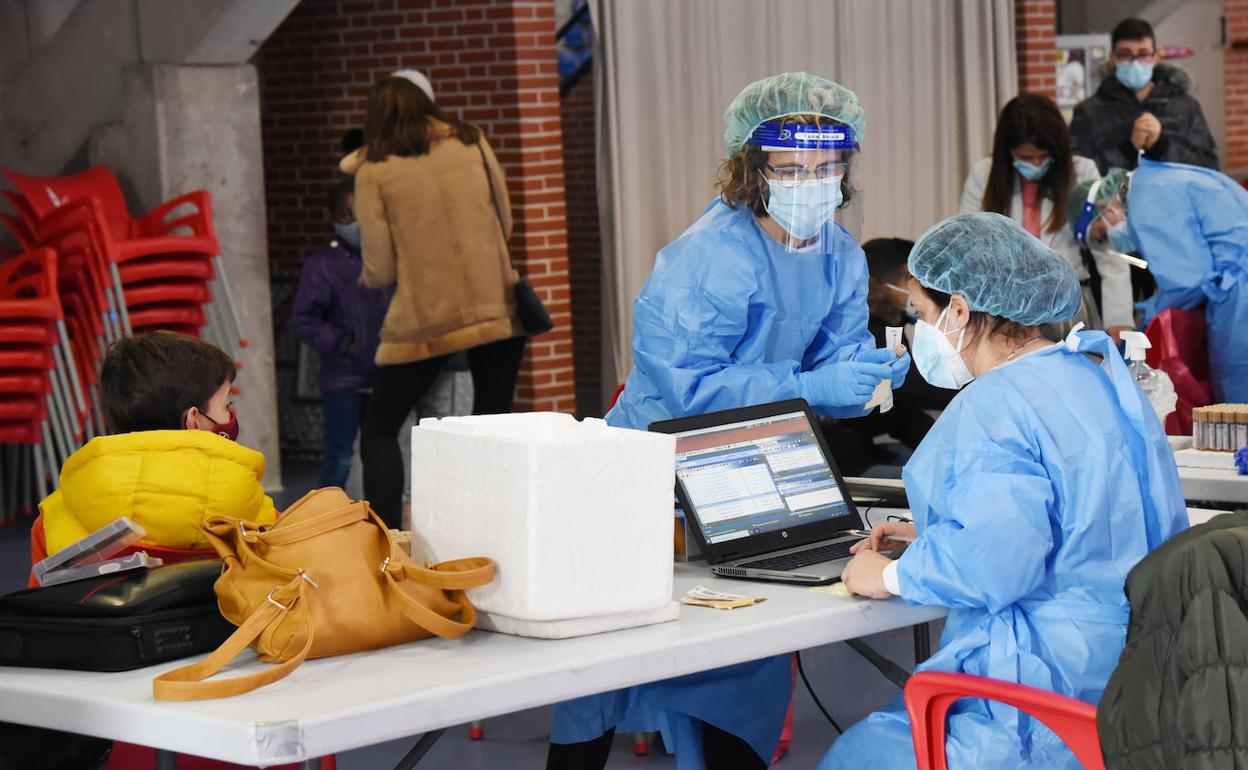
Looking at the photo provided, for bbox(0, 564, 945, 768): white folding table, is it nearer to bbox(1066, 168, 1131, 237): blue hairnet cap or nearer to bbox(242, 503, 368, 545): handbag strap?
bbox(242, 503, 368, 545): handbag strap

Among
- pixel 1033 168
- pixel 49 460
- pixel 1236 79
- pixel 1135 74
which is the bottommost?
pixel 49 460

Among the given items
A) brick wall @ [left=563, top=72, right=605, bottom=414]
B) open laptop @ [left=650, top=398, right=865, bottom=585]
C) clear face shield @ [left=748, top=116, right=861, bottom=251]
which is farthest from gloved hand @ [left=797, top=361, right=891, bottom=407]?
brick wall @ [left=563, top=72, right=605, bottom=414]

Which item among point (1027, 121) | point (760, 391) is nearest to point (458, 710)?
point (760, 391)

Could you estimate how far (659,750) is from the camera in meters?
3.91

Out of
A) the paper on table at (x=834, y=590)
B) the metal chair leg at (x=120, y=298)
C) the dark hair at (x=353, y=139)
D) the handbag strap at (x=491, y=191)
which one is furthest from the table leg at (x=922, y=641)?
the dark hair at (x=353, y=139)

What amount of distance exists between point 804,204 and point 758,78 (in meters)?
4.75

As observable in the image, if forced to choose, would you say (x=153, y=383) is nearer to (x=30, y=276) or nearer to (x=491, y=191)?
(x=491, y=191)

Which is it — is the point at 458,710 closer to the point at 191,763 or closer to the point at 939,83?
the point at 191,763

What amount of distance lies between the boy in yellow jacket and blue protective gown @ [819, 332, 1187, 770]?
1.00 m

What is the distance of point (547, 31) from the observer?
23.6 feet

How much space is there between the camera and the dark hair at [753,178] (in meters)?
3.15

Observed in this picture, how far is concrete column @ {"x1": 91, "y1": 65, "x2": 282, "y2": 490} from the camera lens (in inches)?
260

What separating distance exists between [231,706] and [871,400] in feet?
5.14

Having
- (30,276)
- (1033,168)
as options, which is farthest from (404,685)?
(30,276)
